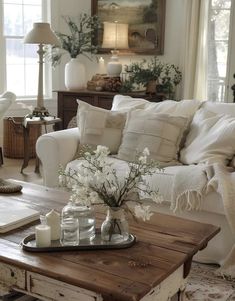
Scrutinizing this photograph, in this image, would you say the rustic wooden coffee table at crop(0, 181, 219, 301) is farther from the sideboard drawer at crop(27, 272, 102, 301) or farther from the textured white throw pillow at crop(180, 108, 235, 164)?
the textured white throw pillow at crop(180, 108, 235, 164)

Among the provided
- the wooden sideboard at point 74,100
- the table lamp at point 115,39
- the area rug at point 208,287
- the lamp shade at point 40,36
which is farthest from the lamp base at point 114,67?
the area rug at point 208,287

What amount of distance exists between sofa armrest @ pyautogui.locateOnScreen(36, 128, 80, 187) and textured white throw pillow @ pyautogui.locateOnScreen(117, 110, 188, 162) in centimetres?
40

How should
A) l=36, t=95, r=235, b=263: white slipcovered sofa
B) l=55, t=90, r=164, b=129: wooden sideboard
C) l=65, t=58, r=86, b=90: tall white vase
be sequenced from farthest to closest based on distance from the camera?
l=65, t=58, r=86, b=90: tall white vase, l=55, t=90, r=164, b=129: wooden sideboard, l=36, t=95, r=235, b=263: white slipcovered sofa

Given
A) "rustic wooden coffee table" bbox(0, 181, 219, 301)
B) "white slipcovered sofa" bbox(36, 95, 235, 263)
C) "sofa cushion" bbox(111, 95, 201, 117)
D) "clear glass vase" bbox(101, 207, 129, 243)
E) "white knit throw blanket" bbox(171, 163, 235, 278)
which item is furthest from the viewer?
"sofa cushion" bbox(111, 95, 201, 117)

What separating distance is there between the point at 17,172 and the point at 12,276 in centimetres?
321

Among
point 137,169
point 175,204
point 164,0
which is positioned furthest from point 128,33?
point 137,169

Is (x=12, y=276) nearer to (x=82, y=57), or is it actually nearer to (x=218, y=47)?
(x=218, y=47)

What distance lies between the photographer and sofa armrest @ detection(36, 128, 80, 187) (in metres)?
3.40

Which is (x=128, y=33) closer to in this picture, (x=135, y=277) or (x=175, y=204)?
(x=175, y=204)

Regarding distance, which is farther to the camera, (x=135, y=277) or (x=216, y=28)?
(x=216, y=28)

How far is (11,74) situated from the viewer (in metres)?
5.92

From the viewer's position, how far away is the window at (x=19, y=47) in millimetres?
5789

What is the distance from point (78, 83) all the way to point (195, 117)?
2575mm

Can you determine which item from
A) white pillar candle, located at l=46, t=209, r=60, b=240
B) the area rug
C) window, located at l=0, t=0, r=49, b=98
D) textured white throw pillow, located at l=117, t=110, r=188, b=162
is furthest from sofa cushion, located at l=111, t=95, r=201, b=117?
window, located at l=0, t=0, r=49, b=98
